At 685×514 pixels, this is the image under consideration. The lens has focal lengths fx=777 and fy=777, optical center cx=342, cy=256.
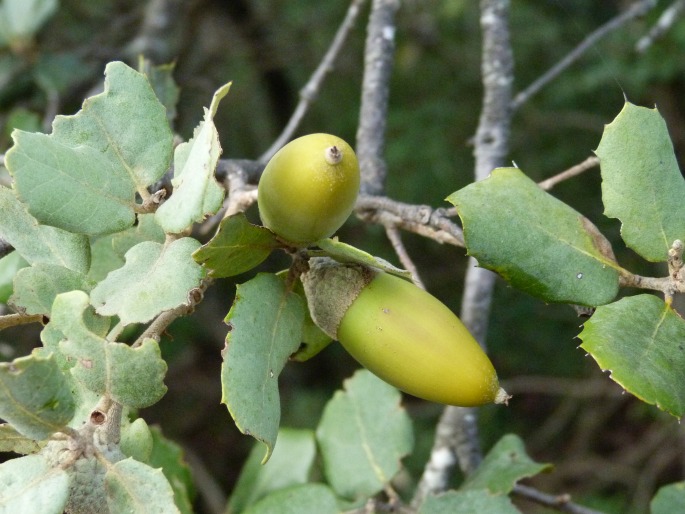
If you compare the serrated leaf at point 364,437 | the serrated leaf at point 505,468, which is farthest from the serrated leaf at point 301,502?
the serrated leaf at point 505,468

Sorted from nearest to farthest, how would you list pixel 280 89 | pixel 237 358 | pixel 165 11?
1. pixel 237 358
2. pixel 165 11
3. pixel 280 89

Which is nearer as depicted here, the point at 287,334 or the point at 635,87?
the point at 287,334

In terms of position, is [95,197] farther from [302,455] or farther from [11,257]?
[302,455]

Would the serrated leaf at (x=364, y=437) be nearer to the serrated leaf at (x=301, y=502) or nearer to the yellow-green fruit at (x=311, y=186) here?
the serrated leaf at (x=301, y=502)

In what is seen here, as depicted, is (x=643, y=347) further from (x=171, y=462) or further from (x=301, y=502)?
(x=171, y=462)

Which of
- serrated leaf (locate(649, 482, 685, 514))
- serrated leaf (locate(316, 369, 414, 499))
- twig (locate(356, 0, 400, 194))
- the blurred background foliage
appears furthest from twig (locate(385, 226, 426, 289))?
the blurred background foliage

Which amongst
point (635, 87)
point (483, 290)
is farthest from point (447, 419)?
point (635, 87)
